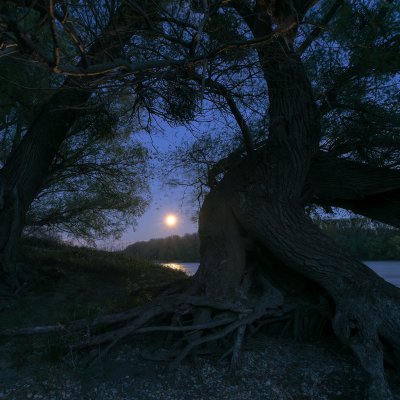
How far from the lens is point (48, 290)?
879cm

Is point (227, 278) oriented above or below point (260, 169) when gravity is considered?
below

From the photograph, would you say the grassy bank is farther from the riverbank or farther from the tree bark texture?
the tree bark texture

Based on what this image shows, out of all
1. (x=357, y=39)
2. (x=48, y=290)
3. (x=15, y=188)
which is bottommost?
(x=48, y=290)

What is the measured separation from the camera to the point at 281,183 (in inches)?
258

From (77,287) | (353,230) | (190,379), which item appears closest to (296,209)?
(190,379)

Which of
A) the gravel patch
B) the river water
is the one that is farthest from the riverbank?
the river water

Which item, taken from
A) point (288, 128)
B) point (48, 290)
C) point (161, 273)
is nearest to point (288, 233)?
point (288, 128)

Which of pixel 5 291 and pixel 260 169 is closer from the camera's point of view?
pixel 260 169

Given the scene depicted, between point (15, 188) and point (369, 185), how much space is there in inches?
295

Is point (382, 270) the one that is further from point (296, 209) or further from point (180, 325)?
point (180, 325)

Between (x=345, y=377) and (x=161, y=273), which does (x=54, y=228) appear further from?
(x=345, y=377)

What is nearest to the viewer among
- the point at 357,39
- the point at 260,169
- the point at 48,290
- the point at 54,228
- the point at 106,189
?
the point at 260,169

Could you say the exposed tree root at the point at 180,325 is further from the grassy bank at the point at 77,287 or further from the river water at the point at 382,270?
the river water at the point at 382,270

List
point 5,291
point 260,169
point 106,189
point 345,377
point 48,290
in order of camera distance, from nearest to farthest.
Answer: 1. point 345,377
2. point 260,169
3. point 5,291
4. point 48,290
5. point 106,189
